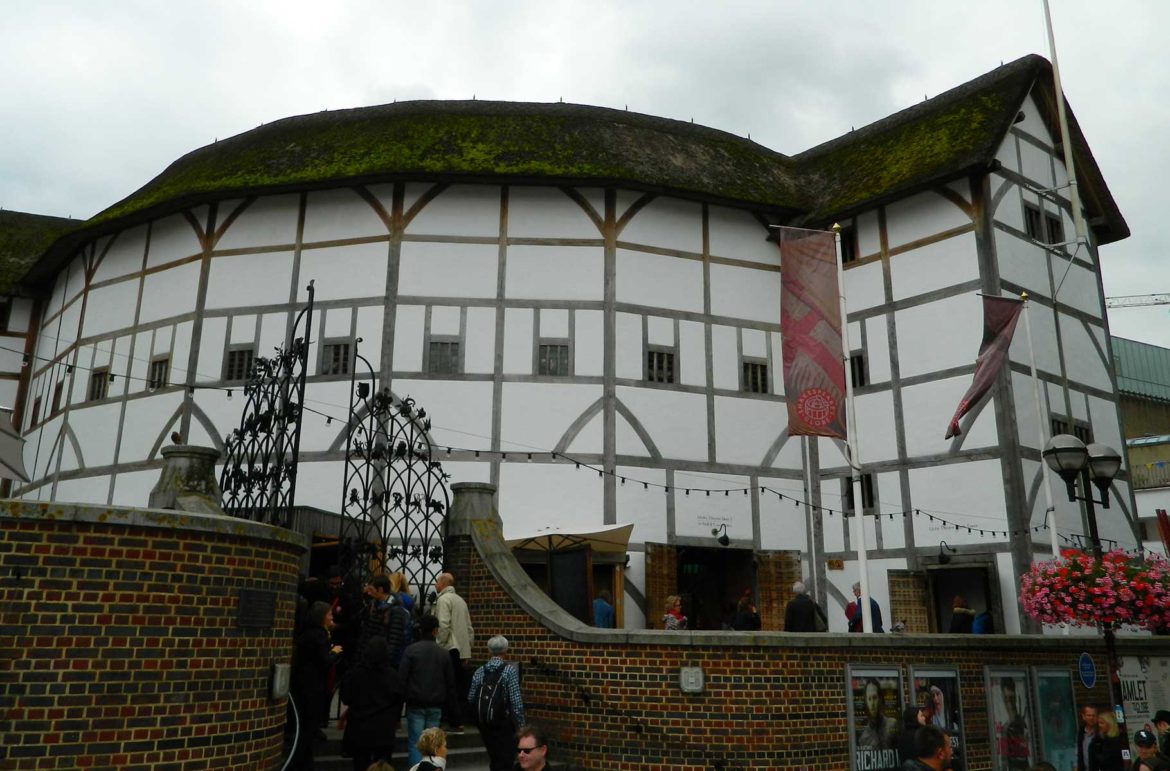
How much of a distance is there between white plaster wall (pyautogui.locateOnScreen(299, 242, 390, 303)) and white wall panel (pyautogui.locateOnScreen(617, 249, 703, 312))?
4.96 meters

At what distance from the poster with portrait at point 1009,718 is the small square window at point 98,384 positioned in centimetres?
1899

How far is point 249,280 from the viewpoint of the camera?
20.1 meters

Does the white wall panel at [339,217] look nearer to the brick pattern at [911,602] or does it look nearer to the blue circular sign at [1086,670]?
the brick pattern at [911,602]

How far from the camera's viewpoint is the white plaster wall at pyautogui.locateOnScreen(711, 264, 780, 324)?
67.5 ft

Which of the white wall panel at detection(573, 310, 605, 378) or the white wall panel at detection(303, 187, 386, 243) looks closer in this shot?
the white wall panel at detection(573, 310, 605, 378)

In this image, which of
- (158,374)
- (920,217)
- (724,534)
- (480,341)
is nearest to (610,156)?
(480,341)

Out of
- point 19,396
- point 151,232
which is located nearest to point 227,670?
point 151,232

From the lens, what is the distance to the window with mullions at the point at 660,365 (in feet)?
64.1

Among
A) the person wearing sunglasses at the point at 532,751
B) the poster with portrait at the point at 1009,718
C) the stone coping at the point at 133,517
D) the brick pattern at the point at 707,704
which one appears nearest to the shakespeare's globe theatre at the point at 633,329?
the poster with portrait at the point at 1009,718

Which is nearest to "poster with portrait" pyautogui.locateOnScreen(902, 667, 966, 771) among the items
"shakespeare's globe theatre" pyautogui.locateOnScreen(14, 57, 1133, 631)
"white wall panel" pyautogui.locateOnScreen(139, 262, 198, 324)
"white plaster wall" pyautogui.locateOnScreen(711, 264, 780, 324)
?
"shakespeare's globe theatre" pyautogui.locateOnScreen(14, 57, 1133, 631)

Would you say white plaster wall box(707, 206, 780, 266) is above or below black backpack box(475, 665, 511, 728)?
above

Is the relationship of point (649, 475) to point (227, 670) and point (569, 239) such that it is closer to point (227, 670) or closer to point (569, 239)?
point (569, 239)

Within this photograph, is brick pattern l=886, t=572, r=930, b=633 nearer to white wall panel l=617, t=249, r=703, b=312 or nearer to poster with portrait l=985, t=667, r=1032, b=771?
white wall panel l=617, t=249, r=703, b=312

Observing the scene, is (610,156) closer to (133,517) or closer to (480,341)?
(480,341)
